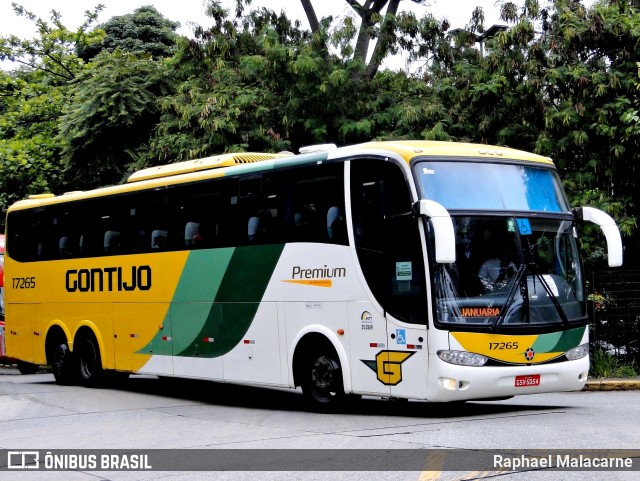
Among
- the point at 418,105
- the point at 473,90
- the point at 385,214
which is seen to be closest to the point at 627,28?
the point at 473,90

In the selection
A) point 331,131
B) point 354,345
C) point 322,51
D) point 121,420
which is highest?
point 322,51

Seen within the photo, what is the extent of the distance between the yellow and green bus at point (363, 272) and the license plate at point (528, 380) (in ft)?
0.05

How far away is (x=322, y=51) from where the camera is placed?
24.4 m

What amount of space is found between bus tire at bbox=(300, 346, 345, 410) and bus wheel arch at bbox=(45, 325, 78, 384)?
721 centimetres

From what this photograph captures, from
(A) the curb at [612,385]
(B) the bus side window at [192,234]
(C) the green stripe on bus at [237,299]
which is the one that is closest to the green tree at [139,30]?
(B) the bus side window at [192,234]

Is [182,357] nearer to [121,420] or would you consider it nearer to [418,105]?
[121,420]

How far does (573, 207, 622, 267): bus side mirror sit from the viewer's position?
45.3 ft

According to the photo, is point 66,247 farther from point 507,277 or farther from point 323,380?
point 507,277

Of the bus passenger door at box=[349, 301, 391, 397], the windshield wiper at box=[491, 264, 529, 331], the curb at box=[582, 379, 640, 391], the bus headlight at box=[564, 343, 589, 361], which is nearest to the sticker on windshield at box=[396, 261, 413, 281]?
the bus passenger door at box=[349, 301, 391, 397]

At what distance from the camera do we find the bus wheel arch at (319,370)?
46.5 feet

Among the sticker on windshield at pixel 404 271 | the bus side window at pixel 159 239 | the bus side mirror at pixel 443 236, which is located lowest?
the sticker on windshield at pixel 404 271

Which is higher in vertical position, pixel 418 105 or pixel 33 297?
pixel 418 105

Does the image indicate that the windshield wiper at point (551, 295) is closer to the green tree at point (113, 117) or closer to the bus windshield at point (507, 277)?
the bus windshield at point (507, 277)

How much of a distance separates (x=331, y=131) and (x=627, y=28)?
6.98 m
